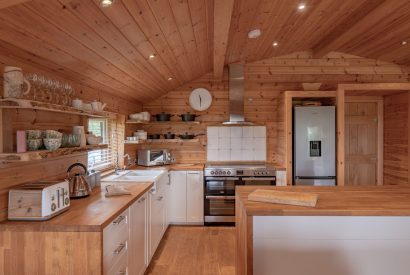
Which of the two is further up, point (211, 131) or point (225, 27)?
point (225, 27)

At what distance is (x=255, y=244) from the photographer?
1889 mm

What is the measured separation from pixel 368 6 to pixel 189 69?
2307mm

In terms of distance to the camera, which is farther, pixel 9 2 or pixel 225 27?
pixel 225 27

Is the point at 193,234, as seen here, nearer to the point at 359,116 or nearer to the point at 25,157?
the point at 25,157

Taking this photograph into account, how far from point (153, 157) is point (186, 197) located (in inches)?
32.7

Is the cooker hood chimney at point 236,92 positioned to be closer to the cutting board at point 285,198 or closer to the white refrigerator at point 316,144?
the white refrigerator at point 316,144

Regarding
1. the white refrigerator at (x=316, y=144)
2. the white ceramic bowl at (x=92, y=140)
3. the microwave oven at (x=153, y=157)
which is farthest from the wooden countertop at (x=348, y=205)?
the microwave oven at (x=153, y=157)

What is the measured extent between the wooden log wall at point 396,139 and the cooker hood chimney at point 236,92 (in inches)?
100.0

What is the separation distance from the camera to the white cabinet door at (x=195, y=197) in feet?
14.6

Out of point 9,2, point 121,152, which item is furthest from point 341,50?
point 9,2

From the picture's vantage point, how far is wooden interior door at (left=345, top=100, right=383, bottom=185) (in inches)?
202

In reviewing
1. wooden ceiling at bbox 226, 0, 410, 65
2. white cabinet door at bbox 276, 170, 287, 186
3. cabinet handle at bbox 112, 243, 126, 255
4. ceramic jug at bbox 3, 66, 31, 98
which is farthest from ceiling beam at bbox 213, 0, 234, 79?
white cabinet door at bbox 276, 170, 287, 186

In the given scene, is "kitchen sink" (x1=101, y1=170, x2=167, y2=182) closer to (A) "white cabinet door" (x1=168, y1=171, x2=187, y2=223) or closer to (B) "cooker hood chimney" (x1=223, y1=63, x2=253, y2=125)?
(A) "white cabinet door" (x1=168, y1=171, x2=187, y2=223)

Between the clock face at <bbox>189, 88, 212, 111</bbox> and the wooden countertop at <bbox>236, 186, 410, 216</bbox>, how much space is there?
2.92 metres
